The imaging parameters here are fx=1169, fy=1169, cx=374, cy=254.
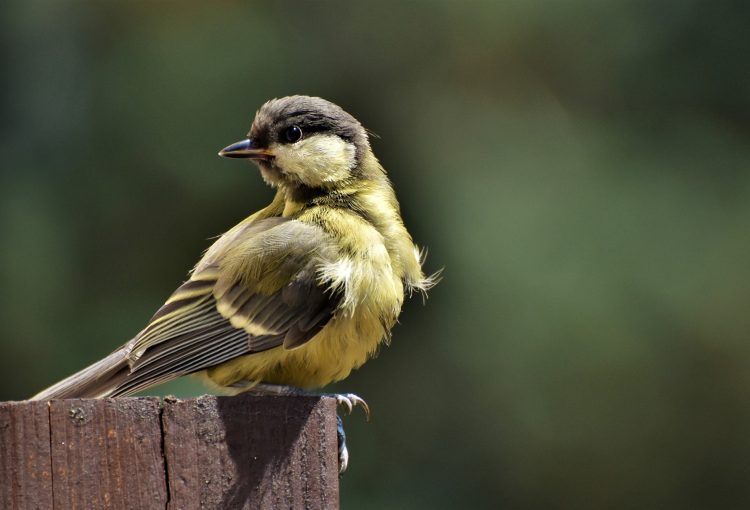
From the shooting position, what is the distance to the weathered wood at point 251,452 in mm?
2455

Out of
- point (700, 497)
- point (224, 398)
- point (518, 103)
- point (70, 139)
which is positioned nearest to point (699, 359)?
point (700, 497)

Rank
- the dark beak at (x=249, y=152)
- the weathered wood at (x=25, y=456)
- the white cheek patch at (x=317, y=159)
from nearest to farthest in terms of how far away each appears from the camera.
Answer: the weathered wood at (x=25, y=456), the white cheek patch at (x=317, y=159), the dark beak at (x=249, y=152)

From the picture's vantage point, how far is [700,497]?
6.68 meters

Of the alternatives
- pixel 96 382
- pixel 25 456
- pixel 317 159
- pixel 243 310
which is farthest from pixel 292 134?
pixel 25 456

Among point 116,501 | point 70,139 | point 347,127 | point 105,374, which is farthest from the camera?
point 70,139

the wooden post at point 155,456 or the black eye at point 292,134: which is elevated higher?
the black eye at point 292,134

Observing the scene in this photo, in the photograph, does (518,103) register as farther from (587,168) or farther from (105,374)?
(105,374)

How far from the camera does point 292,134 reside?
14.0ft

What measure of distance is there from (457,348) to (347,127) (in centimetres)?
267

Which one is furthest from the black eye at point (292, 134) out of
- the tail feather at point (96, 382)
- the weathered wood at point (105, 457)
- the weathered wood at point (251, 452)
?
the weathered wood at point (105, 457)

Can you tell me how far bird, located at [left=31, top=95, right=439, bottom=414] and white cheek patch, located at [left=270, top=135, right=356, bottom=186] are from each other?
0.02m

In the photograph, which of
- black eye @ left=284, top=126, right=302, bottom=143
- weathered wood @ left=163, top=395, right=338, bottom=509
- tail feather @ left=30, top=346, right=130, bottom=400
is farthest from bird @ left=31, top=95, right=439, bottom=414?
weathered wood @ left=163, top=395, right=338, bottom=509

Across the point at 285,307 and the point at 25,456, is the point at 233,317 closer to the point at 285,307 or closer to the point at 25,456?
the point at 285,307

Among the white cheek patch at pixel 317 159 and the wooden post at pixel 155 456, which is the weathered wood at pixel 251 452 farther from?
the white cheek patch at pixel 317 159
